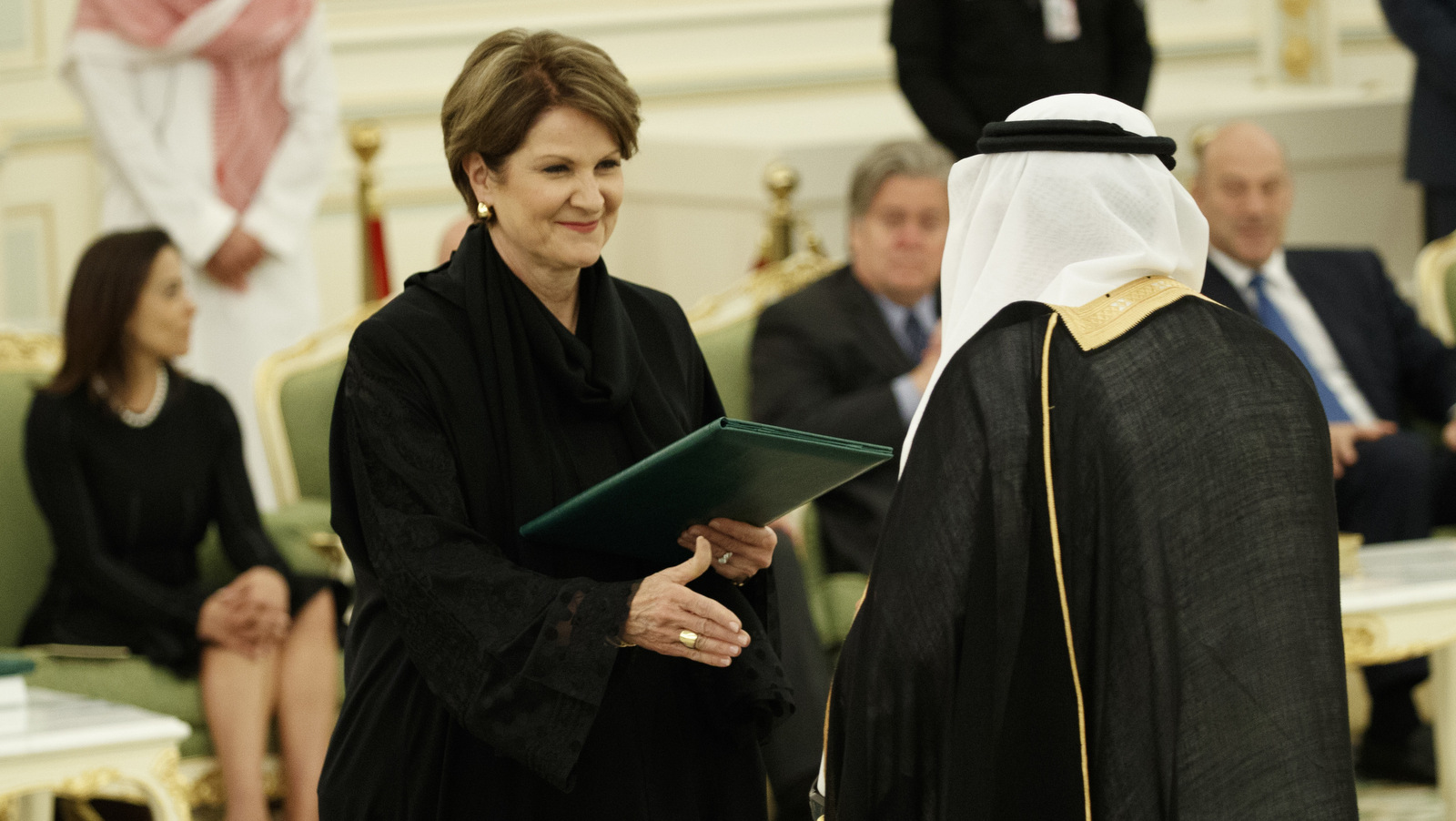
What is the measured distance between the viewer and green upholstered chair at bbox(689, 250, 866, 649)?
3.80 meters

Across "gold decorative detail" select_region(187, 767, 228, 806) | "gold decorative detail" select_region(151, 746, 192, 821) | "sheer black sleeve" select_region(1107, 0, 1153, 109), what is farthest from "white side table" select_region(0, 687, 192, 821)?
"sheer black sleeve" select_region(1107, 0, 1153, 109)

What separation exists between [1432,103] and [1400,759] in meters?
2.36

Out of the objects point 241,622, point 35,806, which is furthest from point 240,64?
point 35,806

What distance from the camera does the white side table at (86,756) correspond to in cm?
267

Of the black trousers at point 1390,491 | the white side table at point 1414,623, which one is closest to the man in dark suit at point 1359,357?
the black trousers at point 1390,491

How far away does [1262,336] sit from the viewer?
167cm

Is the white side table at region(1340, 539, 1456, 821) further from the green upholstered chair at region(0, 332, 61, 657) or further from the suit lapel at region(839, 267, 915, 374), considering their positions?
the green upholstered chair at region(0, 332, 61, 657)

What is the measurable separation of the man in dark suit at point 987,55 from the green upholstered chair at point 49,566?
191 cm

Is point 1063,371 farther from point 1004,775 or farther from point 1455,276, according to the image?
point 1455,276

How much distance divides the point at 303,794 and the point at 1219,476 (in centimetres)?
237

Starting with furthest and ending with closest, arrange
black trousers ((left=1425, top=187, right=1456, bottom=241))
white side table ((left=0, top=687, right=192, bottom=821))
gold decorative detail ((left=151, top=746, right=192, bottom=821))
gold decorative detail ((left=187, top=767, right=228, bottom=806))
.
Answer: black trousers ((left=1425, top=187, right=1456, bottom=241))
gold decorative detail ((left=187, top=767, right=228, bottom=806))
gold decorative detail ((left=151, top=746, right=192, bottom=821))
white side table ((left=0, top=687, right=192, bottom=821))

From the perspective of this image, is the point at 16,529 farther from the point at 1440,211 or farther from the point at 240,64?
the point at 1440,211

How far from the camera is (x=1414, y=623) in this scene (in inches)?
136

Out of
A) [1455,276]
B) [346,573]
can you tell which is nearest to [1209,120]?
[1455,276]
